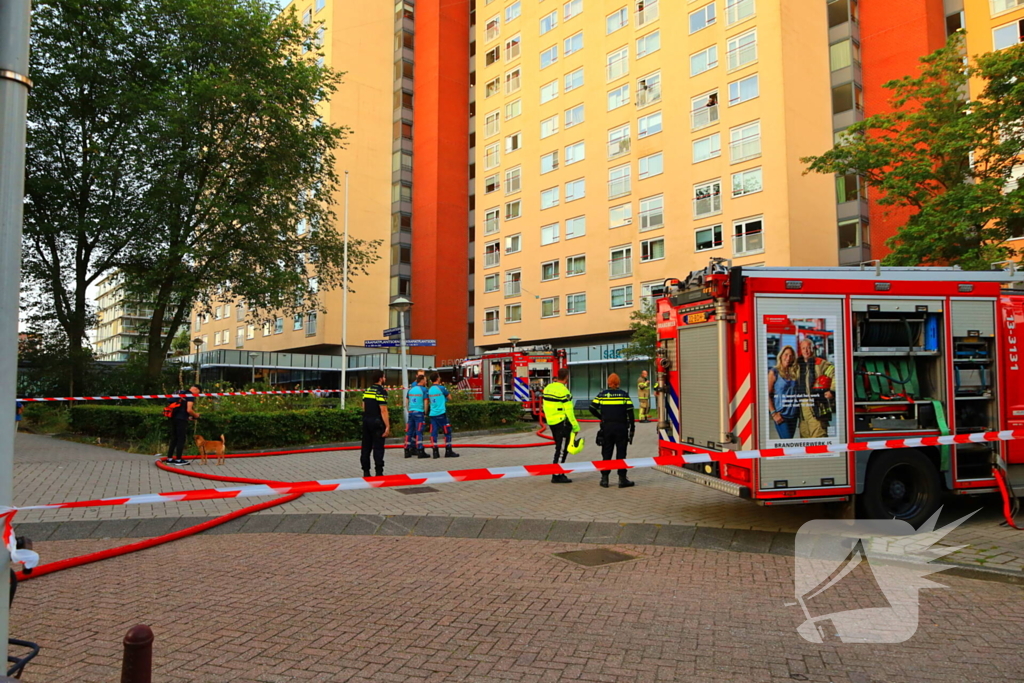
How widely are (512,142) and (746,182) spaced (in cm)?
1897

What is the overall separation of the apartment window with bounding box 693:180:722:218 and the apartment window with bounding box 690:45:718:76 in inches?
236

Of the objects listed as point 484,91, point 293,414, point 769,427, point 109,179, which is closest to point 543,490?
point 769,427

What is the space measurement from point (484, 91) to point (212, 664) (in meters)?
50.2

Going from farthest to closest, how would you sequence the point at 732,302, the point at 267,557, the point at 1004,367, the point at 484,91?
1. the point at 484,91
2. the point at 1004,367
3. the point at 732,302
4. the point at 267,557

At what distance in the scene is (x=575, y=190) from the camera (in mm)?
42031

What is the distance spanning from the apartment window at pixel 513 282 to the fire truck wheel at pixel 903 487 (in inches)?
1500

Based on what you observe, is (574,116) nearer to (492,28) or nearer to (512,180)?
(512,180)

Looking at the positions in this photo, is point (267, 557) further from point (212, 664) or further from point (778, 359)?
point (778, 359)

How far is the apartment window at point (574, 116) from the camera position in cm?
4212

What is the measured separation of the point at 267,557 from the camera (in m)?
6.74

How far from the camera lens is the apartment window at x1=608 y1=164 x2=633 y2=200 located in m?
38.9

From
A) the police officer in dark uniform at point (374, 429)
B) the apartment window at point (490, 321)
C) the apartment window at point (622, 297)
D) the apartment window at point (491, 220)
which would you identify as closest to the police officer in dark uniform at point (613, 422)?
the police officer in dark uniform at point (374, 429)

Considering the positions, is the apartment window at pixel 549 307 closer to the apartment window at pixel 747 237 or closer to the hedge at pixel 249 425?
the apartment window at pixel 747 237

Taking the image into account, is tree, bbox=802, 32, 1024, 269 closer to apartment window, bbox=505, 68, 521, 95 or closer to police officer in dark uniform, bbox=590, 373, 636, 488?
police officer in dark uniform, bbox=590, 373, 636, 488
